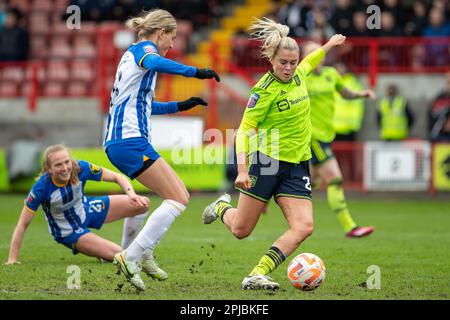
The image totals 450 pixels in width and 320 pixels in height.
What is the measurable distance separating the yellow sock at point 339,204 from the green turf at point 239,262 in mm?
227

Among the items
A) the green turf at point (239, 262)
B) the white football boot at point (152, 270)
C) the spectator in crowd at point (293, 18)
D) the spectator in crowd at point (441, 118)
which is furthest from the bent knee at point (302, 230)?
the spectator in crowd at point (293, 18)

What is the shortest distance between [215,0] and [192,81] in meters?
4.35

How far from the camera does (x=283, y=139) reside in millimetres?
7863

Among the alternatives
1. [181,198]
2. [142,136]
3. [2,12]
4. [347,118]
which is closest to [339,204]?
[181,198]

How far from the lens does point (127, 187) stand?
27.7 feet

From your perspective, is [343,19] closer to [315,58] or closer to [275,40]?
[315,58]

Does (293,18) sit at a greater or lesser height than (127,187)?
greater

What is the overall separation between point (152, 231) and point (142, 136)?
789mm

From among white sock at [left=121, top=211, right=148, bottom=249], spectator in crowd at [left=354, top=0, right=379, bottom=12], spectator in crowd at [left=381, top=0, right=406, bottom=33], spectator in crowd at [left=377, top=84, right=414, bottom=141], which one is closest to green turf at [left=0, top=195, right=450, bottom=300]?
white sock at [left=121, top=211, right=148, bottom=249]

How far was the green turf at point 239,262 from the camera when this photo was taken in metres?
7.38

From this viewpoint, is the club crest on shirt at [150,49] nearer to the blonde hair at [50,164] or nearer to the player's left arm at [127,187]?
the player's left arm at [127,187]

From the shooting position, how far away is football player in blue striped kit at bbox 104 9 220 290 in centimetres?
754

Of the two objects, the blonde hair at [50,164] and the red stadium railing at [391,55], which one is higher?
the red stadium railing at [391,55]

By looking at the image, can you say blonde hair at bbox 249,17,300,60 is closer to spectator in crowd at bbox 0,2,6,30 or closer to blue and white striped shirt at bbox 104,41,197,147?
blue and white striped shirt at bbox 104,41,197,147
